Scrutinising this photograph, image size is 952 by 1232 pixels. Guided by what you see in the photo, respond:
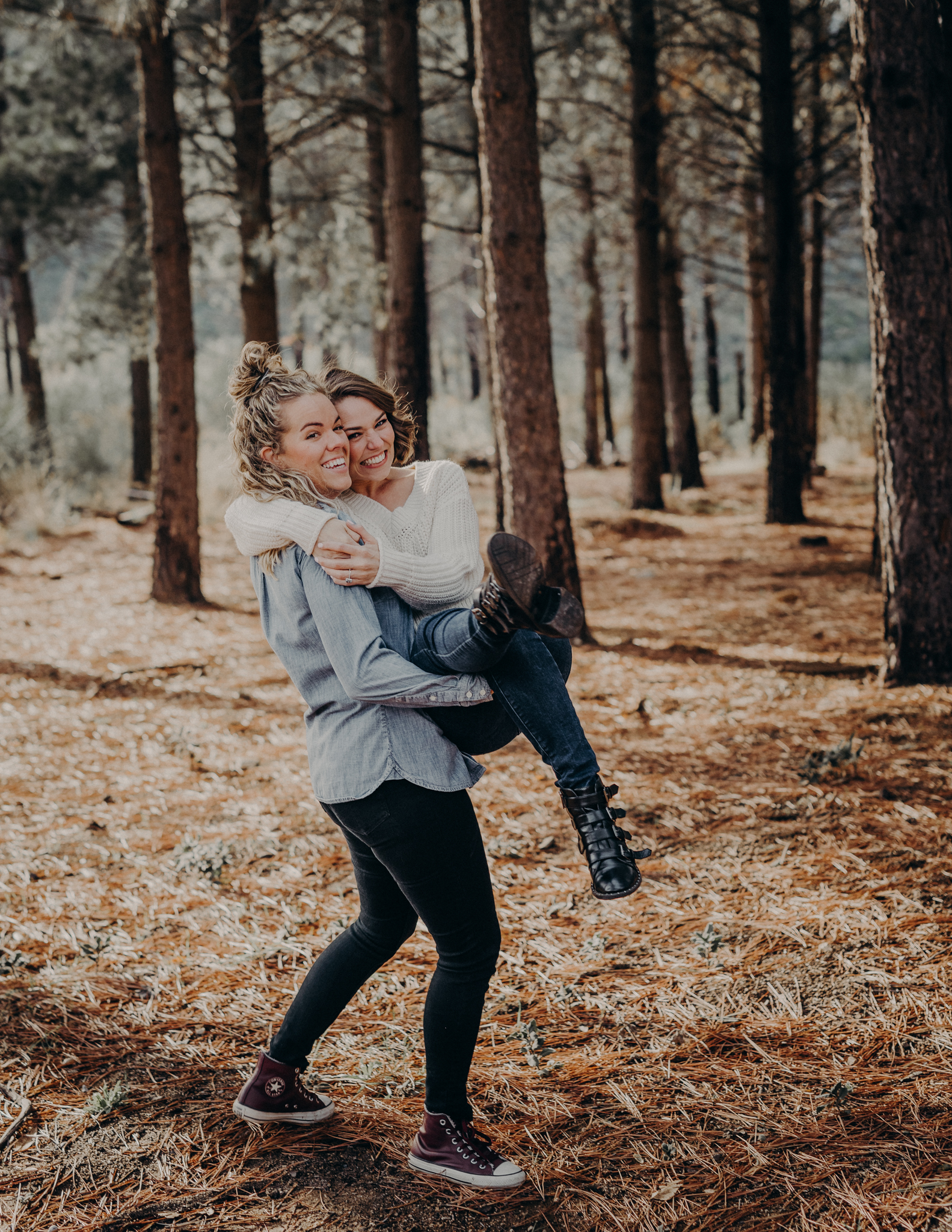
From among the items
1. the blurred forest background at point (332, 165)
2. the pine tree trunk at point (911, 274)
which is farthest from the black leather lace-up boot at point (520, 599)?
the blurred forest background at point (332, 165)

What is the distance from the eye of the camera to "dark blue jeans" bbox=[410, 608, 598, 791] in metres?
2.10

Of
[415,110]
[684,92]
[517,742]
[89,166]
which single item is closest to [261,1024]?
[517,742]

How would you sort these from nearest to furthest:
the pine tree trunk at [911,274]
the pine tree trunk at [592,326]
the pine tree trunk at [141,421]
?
the pine tree trunk at [911,274], the pine tree trunk at [592,326], the pine tree trunk at [141,421]

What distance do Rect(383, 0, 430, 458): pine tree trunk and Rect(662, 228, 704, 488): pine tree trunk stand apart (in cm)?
625

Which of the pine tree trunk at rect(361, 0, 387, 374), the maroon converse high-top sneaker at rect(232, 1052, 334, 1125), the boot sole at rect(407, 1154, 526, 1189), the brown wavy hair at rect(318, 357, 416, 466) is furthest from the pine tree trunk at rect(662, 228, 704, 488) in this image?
the boot sole at rect(407, 1154, 526, 1189)

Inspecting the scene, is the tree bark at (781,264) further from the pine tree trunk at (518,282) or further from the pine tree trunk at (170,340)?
the pine tree trunk at (170,340)

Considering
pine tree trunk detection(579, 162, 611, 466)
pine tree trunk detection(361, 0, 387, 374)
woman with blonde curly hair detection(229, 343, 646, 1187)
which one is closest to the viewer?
woman with blonde curly hair detection(229, 343, 646, 1187)

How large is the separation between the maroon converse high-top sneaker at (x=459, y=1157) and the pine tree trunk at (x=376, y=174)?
406 inches

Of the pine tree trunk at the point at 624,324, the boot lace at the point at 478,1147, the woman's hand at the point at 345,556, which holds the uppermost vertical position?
the pine tree trunk at the point at 624,324

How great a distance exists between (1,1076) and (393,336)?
27.3ft

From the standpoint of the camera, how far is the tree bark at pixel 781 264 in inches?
423

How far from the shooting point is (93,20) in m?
9.27

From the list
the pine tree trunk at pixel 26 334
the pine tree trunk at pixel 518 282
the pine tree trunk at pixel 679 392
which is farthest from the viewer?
the pine tree trunk at pixel 26 334

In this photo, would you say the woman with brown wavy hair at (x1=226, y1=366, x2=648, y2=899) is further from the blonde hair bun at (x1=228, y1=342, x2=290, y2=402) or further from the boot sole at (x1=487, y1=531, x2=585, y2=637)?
the blonde hair bun at (x1=228, y1=342, x2=290, y2=402)
